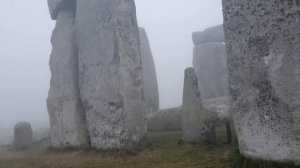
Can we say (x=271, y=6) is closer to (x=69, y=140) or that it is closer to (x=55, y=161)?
(x=55, y=161)

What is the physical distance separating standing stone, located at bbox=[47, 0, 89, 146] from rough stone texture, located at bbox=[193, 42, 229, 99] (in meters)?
9.00

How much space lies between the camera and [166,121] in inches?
500

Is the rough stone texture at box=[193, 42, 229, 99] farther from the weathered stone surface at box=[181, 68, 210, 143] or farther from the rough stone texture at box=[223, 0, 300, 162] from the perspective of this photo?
the rough stone texture at box=[223, 0, 300, 162]

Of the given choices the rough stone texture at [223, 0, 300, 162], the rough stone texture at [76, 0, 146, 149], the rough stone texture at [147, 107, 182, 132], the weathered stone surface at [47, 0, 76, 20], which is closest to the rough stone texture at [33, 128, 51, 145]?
the rough stone texture at [147, 107, 182, 132]

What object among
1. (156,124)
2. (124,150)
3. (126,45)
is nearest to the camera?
(124,150)

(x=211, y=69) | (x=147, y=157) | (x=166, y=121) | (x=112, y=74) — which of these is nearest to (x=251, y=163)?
(x=147, y=157)

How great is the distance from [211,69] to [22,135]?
32.9ft

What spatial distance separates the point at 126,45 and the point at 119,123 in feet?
6.38

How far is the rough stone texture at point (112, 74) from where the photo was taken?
938 centimetres

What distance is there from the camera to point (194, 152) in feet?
27.0

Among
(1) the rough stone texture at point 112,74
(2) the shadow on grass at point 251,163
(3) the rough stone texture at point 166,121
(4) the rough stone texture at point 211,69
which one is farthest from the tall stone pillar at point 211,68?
(2) the shadow on grass at point 251,163

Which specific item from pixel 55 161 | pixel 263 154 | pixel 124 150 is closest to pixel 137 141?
pixel 124 150

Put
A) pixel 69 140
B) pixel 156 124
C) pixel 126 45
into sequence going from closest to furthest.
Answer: pixel 126 45 < pixel 69 140 < pixel 156 124

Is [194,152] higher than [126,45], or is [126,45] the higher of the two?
[126,45]
